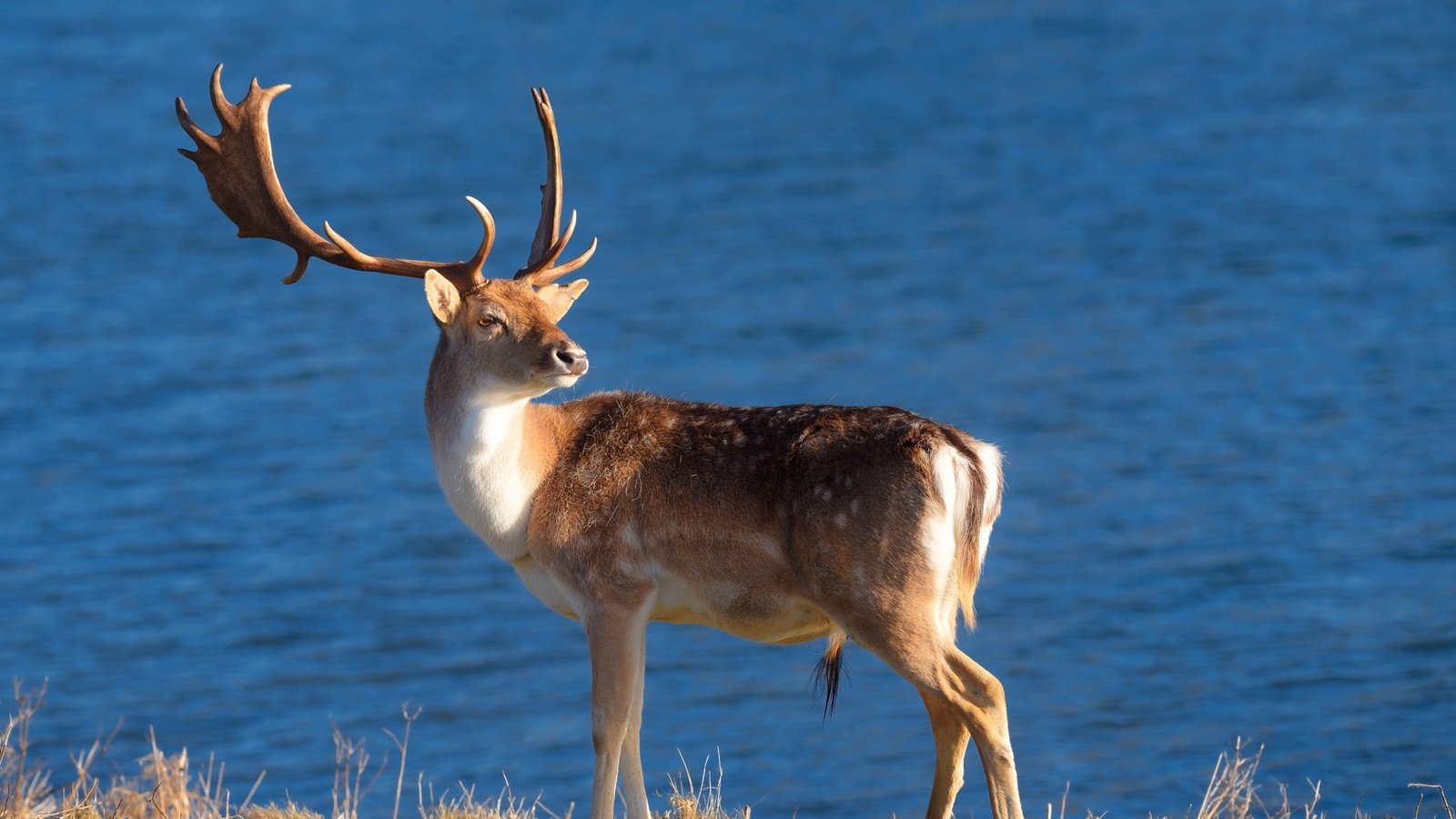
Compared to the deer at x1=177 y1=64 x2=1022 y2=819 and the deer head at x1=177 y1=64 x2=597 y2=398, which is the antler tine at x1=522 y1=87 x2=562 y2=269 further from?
the deer at x1=177 y1=64 x2=1022 y2=819

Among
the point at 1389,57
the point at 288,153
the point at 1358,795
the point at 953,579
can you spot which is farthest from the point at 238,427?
the point at 1389,57

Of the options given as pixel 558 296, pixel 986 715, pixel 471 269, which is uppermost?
pixel 471 269

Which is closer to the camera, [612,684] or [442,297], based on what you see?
[612,684]

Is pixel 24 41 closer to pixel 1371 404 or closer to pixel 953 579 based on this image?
pixel 1371 404

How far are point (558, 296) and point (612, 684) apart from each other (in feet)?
5.33

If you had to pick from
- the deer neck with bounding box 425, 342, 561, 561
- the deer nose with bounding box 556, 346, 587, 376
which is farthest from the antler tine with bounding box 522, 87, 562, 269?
the deer nose with bounding box 556, 346, 587, 376

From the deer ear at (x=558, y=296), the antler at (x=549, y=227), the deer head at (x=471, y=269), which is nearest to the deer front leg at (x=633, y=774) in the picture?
the deer head at (x=471, y=269)

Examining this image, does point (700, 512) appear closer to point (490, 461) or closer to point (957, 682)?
point (490, 461)

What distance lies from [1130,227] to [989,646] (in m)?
11.0

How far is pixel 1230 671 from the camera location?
1462 centimetres

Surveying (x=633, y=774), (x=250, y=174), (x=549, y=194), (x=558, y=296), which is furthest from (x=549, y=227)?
(x=633, y=774)

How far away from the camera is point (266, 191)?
340 inches

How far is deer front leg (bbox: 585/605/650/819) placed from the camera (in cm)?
764

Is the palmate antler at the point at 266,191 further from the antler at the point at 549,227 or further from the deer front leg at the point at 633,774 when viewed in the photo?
the deer front leg at the point at 633,774
